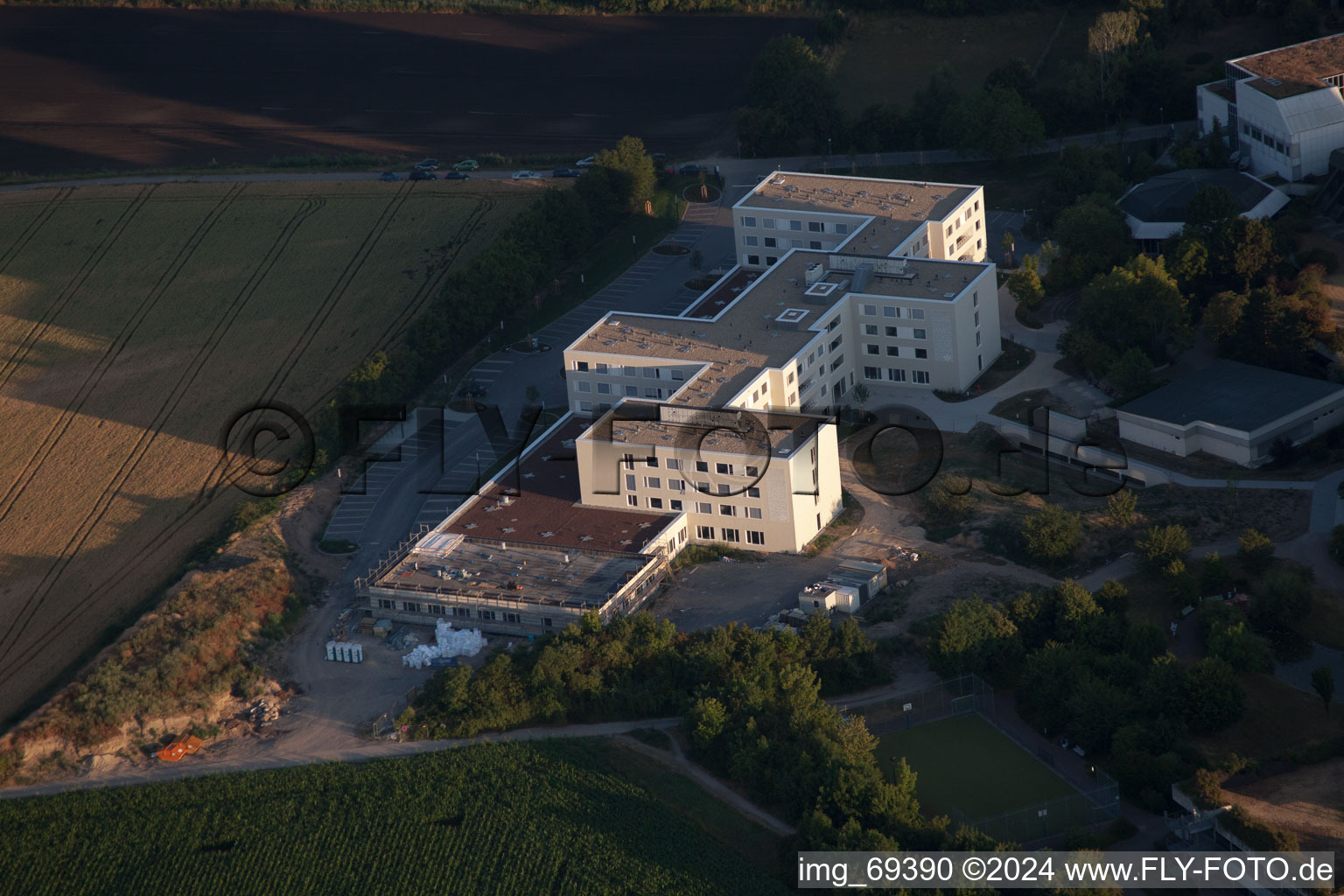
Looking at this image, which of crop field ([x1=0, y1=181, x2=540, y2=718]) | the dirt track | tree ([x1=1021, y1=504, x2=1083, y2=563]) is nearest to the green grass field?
tree ([x1=1021, y1=504, x2=1083, y2=563])

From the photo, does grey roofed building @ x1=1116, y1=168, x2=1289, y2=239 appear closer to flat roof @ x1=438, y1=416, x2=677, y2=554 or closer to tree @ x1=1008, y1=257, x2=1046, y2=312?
tree @ x1=1008, y1=257, x2=1046, y2=312

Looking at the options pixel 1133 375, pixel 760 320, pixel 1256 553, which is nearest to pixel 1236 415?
pixel 1133 375

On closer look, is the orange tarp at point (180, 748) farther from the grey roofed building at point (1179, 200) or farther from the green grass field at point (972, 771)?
the grey roofed building at point (1179, 200)

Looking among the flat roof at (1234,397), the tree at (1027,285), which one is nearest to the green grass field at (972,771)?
the flat roof at (1234,397)

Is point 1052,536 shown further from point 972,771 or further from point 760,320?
point 760,320

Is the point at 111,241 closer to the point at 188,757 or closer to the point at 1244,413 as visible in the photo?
the point at 188,757

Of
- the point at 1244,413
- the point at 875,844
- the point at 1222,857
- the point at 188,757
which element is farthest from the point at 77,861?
the point at 1244,413
